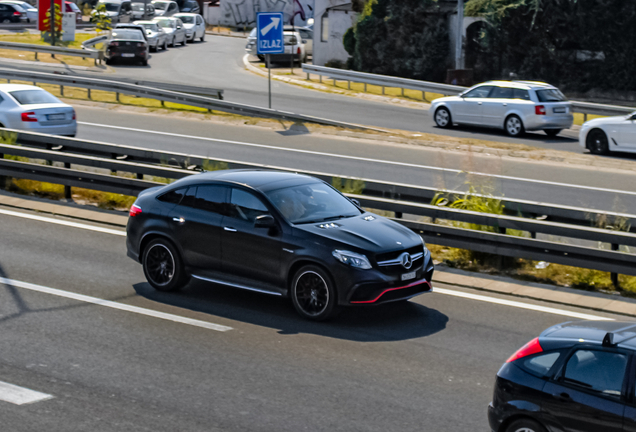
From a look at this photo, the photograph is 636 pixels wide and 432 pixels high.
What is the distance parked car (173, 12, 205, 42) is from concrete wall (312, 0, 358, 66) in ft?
35.9

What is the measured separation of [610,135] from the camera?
21828 millimetres

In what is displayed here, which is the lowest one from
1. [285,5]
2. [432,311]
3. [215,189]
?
[432,311]

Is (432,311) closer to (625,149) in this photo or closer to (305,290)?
(305,290)

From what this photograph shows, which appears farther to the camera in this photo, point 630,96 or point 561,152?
point 630,96

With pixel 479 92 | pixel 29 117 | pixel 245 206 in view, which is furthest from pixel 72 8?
pixel 245 206

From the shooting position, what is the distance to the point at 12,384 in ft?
23.5

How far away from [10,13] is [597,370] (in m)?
62.4

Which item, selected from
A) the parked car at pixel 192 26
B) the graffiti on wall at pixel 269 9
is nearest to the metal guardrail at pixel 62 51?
the parked car at pixel 192 26

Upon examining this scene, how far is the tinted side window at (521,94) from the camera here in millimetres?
25016

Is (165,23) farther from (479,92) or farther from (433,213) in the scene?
(433,213)

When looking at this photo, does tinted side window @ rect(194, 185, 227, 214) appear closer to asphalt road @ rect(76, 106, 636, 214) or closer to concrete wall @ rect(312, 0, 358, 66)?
asphalt road @ rect(76, 106, 636, 214)

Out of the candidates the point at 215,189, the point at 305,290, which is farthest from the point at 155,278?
the point at 305,290

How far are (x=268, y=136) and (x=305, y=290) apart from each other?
569 inches

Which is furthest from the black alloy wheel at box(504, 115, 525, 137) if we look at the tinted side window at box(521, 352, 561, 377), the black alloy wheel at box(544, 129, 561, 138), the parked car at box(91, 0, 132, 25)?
the parked car at box(91, 0, 132, 25)
